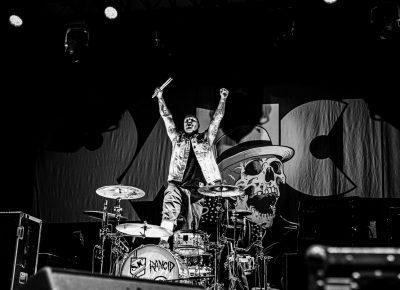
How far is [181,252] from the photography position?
24.8 feet

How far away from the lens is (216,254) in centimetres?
732

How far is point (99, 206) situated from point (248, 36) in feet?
12.3

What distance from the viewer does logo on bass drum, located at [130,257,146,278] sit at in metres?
7.00

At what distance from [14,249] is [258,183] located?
3979 mm

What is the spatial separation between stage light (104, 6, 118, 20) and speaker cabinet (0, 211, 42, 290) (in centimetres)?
346

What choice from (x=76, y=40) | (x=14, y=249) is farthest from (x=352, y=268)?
(x=76, y=40)

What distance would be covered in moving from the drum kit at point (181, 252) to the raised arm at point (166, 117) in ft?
5.33

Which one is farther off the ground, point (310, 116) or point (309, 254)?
point (310, 116)

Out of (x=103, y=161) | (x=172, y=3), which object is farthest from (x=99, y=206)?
(x=172, y=3)

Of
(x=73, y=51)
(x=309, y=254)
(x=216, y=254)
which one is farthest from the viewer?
(x=73, y=51)

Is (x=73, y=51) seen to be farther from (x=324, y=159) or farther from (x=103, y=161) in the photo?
(x=324, y=159)

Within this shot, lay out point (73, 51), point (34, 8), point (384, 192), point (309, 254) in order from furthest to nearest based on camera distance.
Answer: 1. point (34, 8)
2. point (73, 51)
3. point (384, 192)
4. point (309, 254)

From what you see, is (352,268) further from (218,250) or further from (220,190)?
(218,250)

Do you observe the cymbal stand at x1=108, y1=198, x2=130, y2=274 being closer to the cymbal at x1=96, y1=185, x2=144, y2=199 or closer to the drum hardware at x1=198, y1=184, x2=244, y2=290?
the cymbal at x1=96, y1=185, x2=144, y2=199
